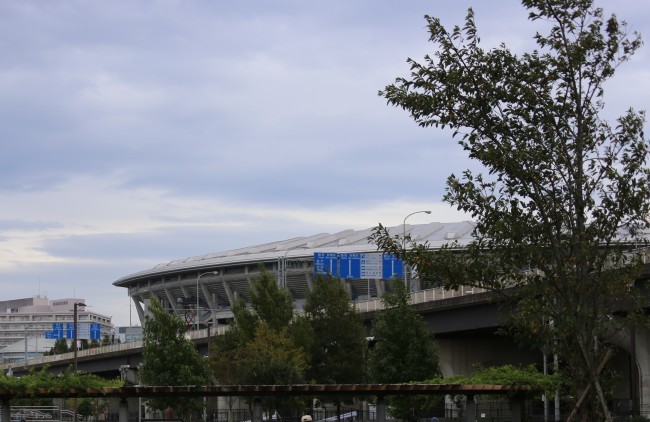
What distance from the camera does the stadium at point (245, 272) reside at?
154m

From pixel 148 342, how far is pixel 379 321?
14329 mm

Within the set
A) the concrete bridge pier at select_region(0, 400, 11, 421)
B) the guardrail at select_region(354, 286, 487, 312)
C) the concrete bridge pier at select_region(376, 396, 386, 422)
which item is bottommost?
the concrete bridge pier at select_region(376, 396, 386, 422)

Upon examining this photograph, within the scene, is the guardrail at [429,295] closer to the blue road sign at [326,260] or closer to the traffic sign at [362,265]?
the blue road sign at [326,260]

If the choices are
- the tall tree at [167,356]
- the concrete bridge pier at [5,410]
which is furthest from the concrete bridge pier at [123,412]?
the tall tree at [167,356]

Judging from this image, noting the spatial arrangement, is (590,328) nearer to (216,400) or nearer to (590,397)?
(590,397)

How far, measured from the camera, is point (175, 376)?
6322 centimetres

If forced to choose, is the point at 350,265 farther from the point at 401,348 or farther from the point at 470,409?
the point at 470,409

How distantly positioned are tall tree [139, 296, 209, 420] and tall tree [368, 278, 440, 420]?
11.3 metres

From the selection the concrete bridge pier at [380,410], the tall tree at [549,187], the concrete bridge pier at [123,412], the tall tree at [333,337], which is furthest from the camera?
the tall tree at [333,337]

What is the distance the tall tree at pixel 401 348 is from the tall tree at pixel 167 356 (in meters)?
11.3

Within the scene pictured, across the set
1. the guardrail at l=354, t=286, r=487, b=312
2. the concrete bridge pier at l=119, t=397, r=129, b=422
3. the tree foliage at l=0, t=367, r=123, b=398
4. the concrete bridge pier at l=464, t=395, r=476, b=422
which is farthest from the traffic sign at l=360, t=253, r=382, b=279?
the tree foliage at l=0, t=367, r=123, b=398

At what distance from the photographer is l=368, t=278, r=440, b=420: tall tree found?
58.2 metres

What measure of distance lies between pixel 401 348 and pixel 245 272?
106112mm

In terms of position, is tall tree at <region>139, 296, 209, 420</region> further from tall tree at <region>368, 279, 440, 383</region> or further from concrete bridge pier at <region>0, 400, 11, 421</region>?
concrete bridge pier at <region>0, 400, 11, 421</region>
